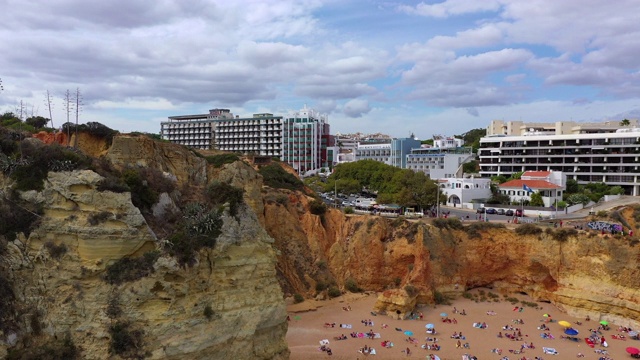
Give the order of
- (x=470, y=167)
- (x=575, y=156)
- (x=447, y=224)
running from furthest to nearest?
(x=470, y=167)
(x=575, y=156)
(x=447, y=224)

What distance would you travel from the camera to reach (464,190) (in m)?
68.5

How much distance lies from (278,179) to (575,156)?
56435mm

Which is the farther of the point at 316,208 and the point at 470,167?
the point at 470,167

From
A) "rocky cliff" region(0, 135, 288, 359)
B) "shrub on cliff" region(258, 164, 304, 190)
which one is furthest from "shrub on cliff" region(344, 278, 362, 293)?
"rocky cliff" region(0, 135, 288, 359)

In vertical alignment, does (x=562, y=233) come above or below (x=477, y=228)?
above

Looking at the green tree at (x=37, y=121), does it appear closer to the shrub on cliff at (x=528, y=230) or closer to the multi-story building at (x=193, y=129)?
the shrub on cliff at (x=528, y=230)

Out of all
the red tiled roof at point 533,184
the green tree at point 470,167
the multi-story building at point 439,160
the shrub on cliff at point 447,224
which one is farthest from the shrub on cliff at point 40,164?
the green tree at point 470,167

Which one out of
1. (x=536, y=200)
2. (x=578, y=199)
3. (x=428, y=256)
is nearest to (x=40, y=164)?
(x=428, y=256)

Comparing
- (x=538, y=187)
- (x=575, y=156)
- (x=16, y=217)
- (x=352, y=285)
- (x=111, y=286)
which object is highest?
(x=575, y=156)

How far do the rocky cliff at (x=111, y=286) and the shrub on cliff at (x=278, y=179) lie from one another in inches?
1289

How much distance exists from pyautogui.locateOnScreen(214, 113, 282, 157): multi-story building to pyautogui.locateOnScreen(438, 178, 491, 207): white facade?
53.0m

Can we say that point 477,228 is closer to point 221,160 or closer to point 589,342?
point 589,342

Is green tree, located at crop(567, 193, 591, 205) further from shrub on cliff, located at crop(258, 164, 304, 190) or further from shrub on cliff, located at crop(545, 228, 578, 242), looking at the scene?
shrub on cliff, located at crop(258, 164, 304, 190)

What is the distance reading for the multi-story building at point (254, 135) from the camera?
115 meters
